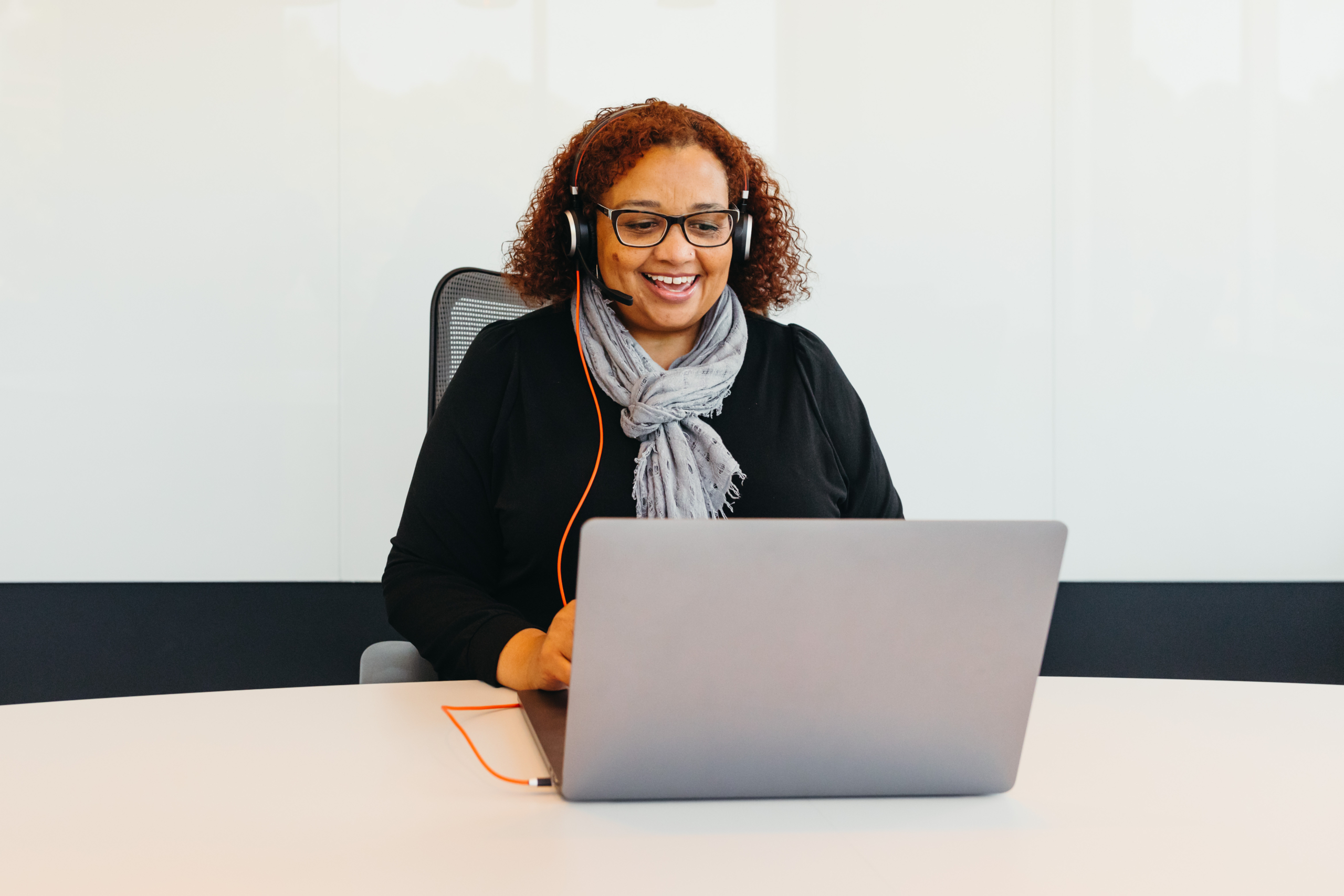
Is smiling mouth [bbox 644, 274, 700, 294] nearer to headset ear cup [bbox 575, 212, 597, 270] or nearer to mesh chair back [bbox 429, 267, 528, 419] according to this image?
headset ear cup [bbox 575, 212, 597, 270]

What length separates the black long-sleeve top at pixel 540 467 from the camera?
4.30 ft

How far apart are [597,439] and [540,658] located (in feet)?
1.61

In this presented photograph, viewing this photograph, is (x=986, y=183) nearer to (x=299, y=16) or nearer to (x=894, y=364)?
(x=894, y=364)

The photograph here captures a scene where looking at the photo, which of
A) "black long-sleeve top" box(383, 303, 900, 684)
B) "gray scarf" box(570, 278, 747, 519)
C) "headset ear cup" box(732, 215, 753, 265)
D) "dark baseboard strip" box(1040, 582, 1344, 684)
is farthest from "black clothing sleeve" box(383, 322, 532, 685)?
"dark baseboard strip" box(1040, 582, 1344, 684)

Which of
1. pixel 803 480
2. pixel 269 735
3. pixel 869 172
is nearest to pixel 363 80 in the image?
pixel 869 172

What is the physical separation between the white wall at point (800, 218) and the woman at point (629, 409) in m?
1.11

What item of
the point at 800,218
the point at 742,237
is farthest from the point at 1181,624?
the point at 742,237

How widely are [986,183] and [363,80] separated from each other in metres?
1.63

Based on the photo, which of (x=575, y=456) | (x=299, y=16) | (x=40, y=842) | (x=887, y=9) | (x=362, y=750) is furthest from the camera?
(x=887, y=9)

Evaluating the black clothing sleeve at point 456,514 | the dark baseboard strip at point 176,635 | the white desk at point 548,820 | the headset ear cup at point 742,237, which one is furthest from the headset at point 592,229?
the dark baseboard strip at point 176,635

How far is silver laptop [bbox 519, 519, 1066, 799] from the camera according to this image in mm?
595

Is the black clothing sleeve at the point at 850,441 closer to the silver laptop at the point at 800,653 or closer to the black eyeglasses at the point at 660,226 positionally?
the black eyeglasses at the point at 660,226

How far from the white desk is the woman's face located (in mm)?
723

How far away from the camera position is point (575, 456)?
A: 1344 mm
